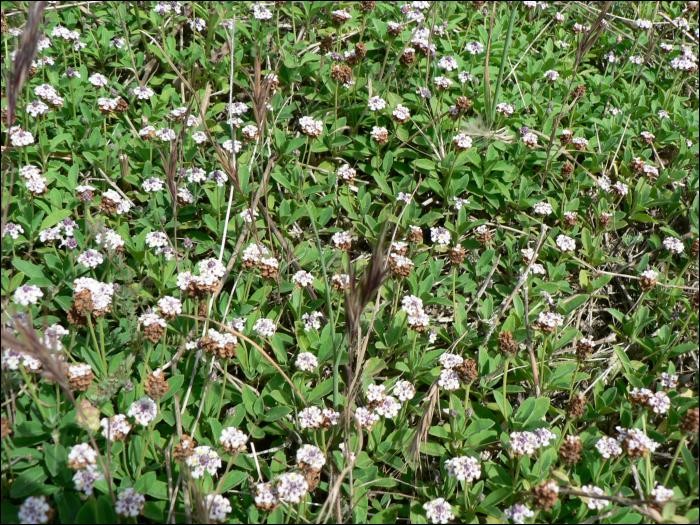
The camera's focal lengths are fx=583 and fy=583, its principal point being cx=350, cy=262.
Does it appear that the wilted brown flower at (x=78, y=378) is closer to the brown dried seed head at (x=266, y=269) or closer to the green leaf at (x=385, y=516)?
the brown dried seed head at (x=266, y=269)

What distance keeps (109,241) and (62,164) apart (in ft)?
2.96

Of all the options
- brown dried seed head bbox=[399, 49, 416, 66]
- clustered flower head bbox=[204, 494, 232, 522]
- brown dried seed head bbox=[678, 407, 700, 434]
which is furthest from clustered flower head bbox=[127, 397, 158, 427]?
brown dried seed head bbox=[399, 49, 416, 66]

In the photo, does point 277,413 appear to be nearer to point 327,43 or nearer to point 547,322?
point 547,322

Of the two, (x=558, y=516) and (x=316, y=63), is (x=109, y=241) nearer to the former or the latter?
(x=316, y=63)

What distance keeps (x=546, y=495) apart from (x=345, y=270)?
1.46 meters

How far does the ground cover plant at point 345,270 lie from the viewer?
2.34m

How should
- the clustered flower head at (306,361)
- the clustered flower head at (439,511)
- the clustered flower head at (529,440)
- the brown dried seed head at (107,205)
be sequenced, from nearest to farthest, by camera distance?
1. the clustered flower head at (439,511)
2. the clustered flower head at (529,440)
3. the clustered flower head at (306,361)
4. the brown dried seed head at (107,205)

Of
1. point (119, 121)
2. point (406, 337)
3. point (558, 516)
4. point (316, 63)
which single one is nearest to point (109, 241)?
point (119, 121)

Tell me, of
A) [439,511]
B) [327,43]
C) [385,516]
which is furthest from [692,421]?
[327,43]

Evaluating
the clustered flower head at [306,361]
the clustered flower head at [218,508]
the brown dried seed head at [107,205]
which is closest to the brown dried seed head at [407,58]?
the brown dried seed head at [107,205]

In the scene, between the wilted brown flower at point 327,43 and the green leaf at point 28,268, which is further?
the wilted brown flower at point 327,43

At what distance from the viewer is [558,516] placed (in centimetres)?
243

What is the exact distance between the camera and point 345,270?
310 centimetres

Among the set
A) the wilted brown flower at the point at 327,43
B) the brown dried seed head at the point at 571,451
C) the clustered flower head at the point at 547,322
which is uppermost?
the wilted brown flower at the point at 327,43
